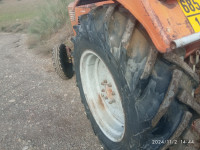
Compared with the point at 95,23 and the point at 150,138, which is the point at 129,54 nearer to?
the point at 95,23

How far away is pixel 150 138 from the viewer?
4.03 feet

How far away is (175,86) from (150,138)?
36cm

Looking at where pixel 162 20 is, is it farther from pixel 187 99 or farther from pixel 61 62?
pixel 61 62

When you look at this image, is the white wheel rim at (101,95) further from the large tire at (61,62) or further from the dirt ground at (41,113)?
the large tire at (61,62)

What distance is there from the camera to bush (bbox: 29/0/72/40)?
21.5 feet

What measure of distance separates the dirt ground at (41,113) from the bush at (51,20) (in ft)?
7.37

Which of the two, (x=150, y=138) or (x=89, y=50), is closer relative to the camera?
(x=150, y=138)

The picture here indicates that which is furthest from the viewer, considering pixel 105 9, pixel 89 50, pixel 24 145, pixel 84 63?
pixel 24 145

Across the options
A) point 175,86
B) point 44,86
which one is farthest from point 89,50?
point 44,86

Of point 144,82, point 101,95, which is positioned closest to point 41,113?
point 101,95

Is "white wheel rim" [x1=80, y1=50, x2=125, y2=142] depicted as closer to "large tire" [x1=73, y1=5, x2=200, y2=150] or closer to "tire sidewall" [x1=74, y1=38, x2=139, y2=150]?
"tire sidewall" [x1=74, y1=38, x2=139, y2=150]

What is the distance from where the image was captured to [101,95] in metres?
2.23

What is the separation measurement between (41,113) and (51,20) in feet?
14.2

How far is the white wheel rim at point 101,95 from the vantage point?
203cm
